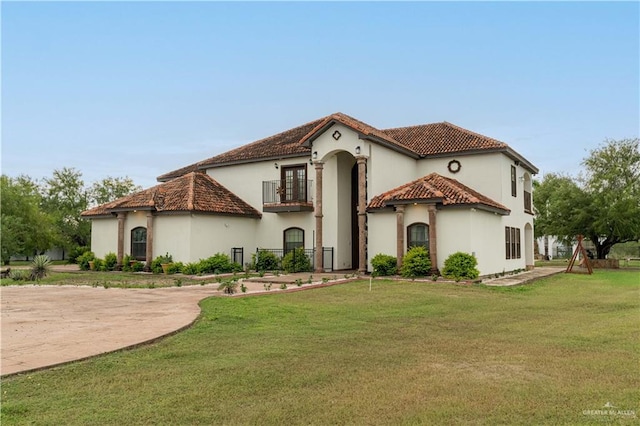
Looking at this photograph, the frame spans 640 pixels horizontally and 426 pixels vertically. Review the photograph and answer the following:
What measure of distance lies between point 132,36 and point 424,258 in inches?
520

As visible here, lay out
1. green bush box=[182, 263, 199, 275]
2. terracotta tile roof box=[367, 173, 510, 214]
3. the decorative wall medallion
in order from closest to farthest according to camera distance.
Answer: terracotta tile roof box=[367, 173, 510, 214]
green bush box=[182, 263, 199, 275]
the decorative wall medallion

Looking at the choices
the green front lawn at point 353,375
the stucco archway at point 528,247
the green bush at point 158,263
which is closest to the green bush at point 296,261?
the green bush at point 158,263

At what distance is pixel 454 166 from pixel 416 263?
6.91 metres

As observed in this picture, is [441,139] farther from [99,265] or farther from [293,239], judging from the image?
[99,265]

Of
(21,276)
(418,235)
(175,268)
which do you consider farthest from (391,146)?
(21,276)

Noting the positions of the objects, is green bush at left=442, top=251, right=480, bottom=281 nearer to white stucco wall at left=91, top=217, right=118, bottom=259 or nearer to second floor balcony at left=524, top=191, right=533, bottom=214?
second floor balcony at left=524, top=191, right=533, bottom=214

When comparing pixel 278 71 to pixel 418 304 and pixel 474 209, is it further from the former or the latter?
pixel 418 304

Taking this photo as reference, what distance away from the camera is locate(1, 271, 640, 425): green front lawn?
4.80 metres

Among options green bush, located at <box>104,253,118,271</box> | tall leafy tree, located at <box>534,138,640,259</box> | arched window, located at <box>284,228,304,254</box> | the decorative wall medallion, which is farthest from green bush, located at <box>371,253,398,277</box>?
tall leafy tree, located at <box>534,138,640,259</box>

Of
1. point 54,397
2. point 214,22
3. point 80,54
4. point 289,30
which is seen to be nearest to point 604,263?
point 289,30

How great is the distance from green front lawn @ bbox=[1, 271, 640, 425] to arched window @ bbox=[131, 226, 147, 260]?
594 inches

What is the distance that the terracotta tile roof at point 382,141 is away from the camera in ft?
75.5

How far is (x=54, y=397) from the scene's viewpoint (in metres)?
5.18

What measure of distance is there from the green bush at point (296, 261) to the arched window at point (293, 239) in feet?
4.89
